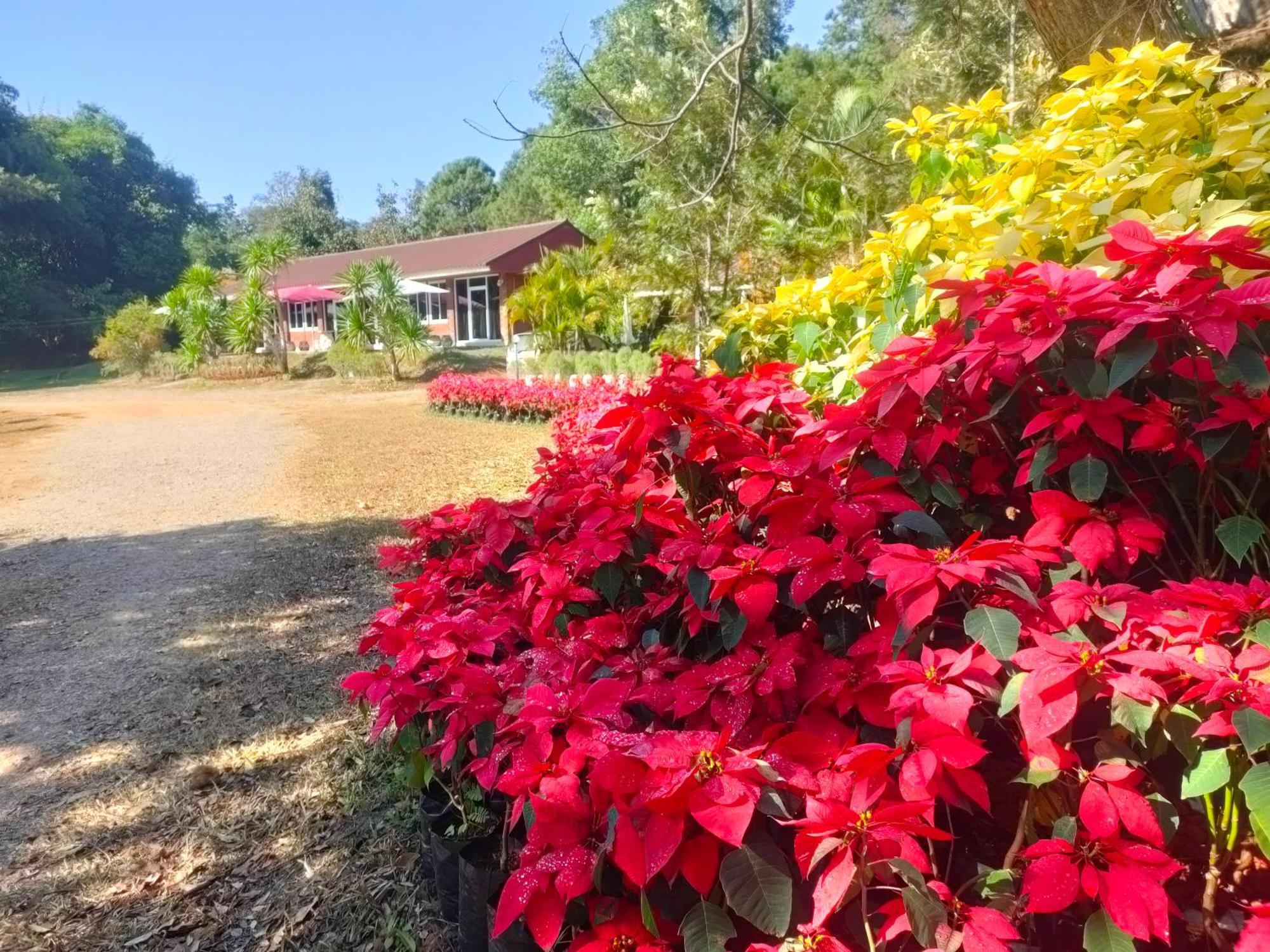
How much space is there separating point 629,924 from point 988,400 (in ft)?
3.65

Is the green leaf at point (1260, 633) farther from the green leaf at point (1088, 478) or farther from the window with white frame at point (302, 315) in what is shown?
the window with white frame at point (302, 315)

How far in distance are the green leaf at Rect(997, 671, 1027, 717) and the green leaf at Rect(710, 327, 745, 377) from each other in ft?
4.29

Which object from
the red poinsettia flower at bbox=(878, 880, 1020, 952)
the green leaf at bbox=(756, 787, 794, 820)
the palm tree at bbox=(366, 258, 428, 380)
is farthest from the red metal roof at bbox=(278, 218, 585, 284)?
the red poinsettia flower at bbox=(878, 880, 1020, 952)

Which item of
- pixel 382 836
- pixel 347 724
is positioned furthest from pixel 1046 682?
pixel 347 724

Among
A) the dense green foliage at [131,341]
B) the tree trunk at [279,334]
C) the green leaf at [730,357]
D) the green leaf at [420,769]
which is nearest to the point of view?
the green leaf at [420,769]

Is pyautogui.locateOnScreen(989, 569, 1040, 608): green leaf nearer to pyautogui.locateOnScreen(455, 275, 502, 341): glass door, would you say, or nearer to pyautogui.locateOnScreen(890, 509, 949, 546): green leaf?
pyautogui.locateOnScreen(890, 509, 949, 546): green leaf

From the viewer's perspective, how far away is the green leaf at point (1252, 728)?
932mm

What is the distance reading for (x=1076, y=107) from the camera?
212 cm

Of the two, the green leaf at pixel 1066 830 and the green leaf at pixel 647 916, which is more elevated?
the green leaf at pixel 1066 830

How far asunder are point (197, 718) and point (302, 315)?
34777mm

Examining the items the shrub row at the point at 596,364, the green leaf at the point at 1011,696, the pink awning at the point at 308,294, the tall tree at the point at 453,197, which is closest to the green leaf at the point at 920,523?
the green leaf at the point at 1011,696

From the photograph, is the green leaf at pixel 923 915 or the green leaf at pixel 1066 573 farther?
the green leaf at pixel 1066 573

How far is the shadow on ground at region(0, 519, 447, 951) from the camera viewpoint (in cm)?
214

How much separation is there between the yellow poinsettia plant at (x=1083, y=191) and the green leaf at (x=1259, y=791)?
1.09 m
